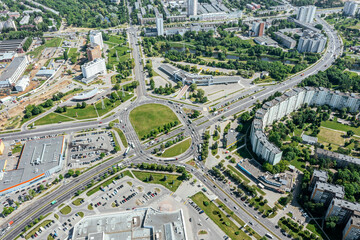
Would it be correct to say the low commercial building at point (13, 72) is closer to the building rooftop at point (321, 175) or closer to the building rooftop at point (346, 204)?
the building rooftop at point (321, 175)

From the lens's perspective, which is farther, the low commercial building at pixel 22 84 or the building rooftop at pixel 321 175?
the low commercial building at pixel 22 84

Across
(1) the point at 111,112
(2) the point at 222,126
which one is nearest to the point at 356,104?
(2) the point at 222,126

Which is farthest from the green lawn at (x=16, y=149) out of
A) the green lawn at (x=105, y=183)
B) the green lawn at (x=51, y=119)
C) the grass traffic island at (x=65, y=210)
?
the green lawn at (x=105, y=183)

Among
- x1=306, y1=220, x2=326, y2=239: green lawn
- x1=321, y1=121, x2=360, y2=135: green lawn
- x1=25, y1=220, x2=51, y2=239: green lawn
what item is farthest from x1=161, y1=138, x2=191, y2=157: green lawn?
x1=321, y1=121, x2=360, y2=135: green lawn

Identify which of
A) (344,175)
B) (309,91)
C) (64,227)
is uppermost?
(309,91)

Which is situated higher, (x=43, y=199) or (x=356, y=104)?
(x=356, y=104)

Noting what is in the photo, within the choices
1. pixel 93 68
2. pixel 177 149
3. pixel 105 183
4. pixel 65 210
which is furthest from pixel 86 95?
pixel 65 210

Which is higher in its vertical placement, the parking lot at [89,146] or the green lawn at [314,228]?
the parking lot at [89,146]

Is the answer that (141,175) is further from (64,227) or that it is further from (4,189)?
(4,189)
